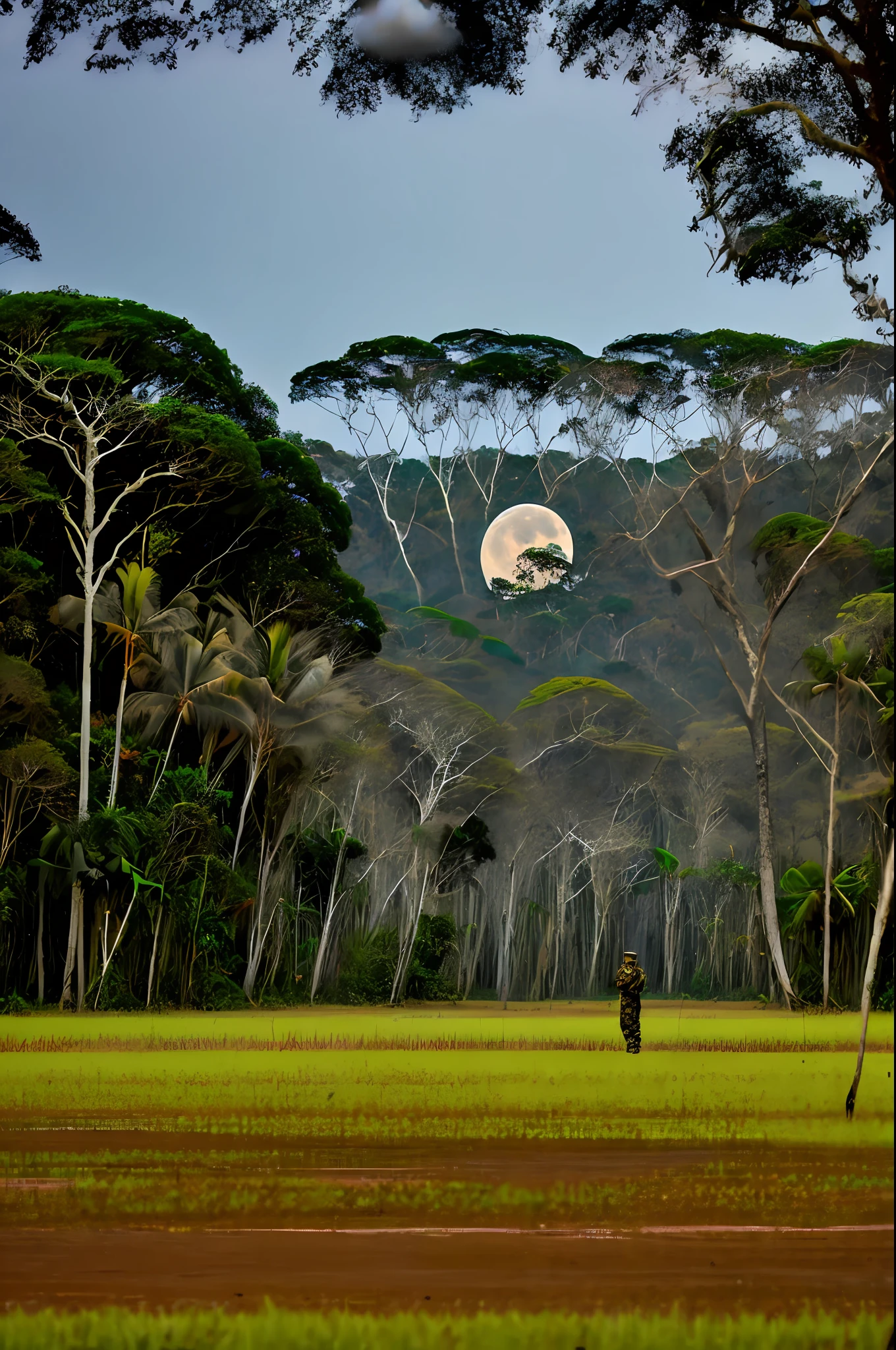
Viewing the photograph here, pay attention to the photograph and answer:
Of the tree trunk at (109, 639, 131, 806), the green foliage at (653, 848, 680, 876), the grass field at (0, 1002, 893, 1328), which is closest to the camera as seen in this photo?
the grass field at (0, 1002, 893, 1328)

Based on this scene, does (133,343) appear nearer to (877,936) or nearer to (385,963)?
(385,963)

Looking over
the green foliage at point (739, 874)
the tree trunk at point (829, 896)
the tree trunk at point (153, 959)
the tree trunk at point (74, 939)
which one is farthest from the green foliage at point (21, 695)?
the green foliage at point (739, 874)

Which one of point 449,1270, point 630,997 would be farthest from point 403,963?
point 449,1270

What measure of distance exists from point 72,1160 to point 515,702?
40314 millimetres

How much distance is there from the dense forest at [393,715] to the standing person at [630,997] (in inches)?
207

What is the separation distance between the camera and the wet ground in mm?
4844

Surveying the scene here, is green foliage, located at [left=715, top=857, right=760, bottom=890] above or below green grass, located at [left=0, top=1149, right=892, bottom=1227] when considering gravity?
above

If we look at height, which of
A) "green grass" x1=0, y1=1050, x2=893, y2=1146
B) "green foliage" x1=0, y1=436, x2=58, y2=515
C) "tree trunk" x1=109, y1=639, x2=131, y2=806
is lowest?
"green grass" x1=0, y1=1050, x2=893, y2=1146

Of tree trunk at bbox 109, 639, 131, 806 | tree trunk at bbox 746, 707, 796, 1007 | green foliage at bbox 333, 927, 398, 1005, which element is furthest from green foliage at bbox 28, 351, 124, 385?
tree trunk at bbox 746, 707, 796, 1007

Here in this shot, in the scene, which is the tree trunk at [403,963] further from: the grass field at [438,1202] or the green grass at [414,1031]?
the grass field at [438,1202]

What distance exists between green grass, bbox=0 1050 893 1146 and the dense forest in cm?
251

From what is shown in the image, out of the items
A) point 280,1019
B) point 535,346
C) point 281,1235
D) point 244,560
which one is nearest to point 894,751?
point 281,1235

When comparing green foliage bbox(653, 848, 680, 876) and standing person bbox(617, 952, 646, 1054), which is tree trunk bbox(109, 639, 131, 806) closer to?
standing person bbox(617, 952, 646, 1054)

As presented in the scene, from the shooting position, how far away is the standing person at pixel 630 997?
13711 mm
